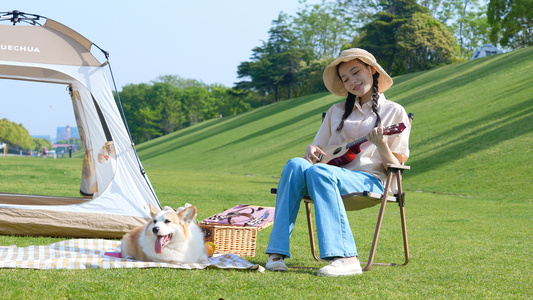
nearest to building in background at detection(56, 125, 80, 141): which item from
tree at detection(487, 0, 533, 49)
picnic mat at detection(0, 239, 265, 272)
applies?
picnic mat at detection(0, 239, 265, 272)

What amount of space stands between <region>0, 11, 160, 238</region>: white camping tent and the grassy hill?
8.08 metres

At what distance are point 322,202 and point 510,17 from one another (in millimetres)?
31938

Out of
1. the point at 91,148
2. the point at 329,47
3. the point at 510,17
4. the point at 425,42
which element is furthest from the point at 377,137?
the point at 329,47

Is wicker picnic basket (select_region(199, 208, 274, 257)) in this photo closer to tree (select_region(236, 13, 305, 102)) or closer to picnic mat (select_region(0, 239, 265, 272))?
picnic mat (select_region(0, 239, 265, 272))

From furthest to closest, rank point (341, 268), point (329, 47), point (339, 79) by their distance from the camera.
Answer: point (329, 47) → point (339, 79) → point (341, 268)

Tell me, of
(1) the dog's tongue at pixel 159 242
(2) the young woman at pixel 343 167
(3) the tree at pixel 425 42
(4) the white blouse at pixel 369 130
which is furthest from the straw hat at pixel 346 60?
(3) the tree at pixel 425 42

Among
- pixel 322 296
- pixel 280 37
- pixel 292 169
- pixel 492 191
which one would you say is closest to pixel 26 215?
pixel 292 169

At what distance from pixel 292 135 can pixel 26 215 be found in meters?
21.9

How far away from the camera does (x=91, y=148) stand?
594 cm

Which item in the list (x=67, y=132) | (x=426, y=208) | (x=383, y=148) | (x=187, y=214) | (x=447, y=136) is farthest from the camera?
(x=447, y=136)

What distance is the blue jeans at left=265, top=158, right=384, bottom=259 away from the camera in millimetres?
3121

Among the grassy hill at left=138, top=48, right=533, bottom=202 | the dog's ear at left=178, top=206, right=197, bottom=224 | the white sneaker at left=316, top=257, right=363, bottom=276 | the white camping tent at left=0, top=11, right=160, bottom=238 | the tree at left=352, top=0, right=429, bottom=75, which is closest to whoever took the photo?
the white sneaker at left=316, top=257, right=363, bottom=276

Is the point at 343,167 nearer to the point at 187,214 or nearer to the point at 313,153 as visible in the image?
the point at 313,153

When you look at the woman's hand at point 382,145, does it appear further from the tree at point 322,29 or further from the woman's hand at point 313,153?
the tree at point 322,29
